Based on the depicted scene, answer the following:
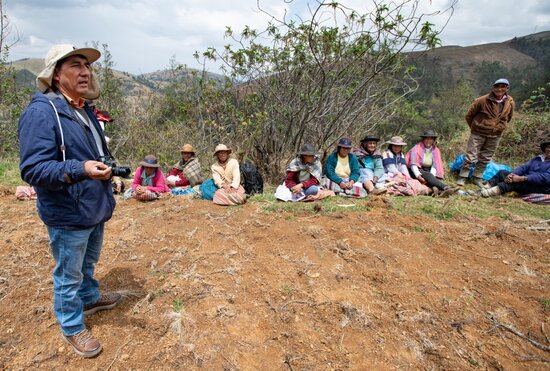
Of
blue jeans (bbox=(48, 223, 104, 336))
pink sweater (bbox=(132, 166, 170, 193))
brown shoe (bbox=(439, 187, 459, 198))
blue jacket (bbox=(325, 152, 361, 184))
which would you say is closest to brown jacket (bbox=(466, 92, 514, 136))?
brown shoe (bbox=(439, 187, 459, 198))

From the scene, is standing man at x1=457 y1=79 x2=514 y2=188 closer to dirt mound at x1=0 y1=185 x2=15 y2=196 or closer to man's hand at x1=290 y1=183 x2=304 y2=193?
man's hand at x1=290 y1=183 x2=304 y2=193

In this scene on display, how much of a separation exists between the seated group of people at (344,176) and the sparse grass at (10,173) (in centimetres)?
232

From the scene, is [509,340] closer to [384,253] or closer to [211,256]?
[384,253]

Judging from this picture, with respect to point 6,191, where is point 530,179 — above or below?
above

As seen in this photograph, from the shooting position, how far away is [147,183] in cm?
498

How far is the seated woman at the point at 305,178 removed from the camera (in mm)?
4777

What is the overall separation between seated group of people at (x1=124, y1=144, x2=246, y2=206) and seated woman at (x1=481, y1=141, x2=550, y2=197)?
3981 millimetres

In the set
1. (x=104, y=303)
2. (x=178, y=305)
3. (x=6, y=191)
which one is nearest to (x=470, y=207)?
(x=178, y=305)

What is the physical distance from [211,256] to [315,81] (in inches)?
135

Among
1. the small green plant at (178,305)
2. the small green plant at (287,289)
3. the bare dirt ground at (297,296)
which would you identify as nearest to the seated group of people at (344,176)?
the bare dirt ground at (297,296)

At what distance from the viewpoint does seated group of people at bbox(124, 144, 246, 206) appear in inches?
181

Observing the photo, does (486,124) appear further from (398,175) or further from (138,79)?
(138,79)

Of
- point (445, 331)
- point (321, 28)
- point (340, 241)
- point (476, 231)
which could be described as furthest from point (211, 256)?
point (321, 28)

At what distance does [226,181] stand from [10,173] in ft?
14.2
